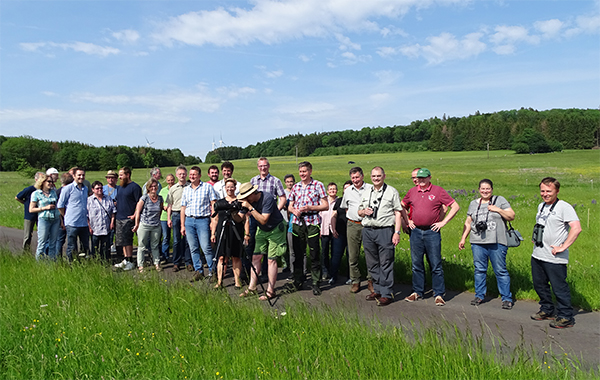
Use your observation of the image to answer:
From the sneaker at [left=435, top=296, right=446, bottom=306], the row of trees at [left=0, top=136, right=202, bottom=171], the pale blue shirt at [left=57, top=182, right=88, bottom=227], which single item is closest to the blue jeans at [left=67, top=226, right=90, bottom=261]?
the pale blue shirt at [left=57, top=182, right=88, bottom=227]

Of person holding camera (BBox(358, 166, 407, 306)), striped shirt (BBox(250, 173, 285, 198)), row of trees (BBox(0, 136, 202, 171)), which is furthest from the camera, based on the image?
row of trees (BBox(0, 136, 202, 171))

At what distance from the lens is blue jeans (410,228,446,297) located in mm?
6742

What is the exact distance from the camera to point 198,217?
8.11 meters

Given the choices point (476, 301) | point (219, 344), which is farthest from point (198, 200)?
point (476, 301)

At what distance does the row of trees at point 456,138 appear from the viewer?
101m

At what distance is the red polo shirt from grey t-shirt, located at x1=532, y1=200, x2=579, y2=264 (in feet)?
4.88

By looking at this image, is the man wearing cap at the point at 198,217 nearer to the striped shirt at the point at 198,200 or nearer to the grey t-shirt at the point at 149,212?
the striped shirt at the point at 198,200

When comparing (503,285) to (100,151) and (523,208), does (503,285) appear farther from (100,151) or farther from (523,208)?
(100,151)

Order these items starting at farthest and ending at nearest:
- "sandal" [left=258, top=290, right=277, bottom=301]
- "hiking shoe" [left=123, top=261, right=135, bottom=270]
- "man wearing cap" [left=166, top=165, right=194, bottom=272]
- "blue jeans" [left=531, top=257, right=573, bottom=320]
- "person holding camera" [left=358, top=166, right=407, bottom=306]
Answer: "man wearing cap" [left=166, top=165, right=194, bottom=272] → "hiking shoe" [left=123, top=261, right=135, bottom=270] → "person holding camera" [left=358, top=166, right=407, bottom=306] → "sandal" [left=258, top=290, right=277, bottom=301] → "blue jeans" [left=531, top=257, right=573, bottom=320]

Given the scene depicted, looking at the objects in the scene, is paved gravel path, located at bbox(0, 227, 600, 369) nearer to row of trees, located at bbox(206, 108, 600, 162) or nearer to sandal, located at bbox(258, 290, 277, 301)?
sandal, located at bbox(258, 290, 277, 301)

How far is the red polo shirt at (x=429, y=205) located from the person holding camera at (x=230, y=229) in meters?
2.91

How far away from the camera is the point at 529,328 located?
17.7 feet

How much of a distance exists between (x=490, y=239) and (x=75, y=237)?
8.18 meters

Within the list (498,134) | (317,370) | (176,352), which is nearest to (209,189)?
(176,352)
